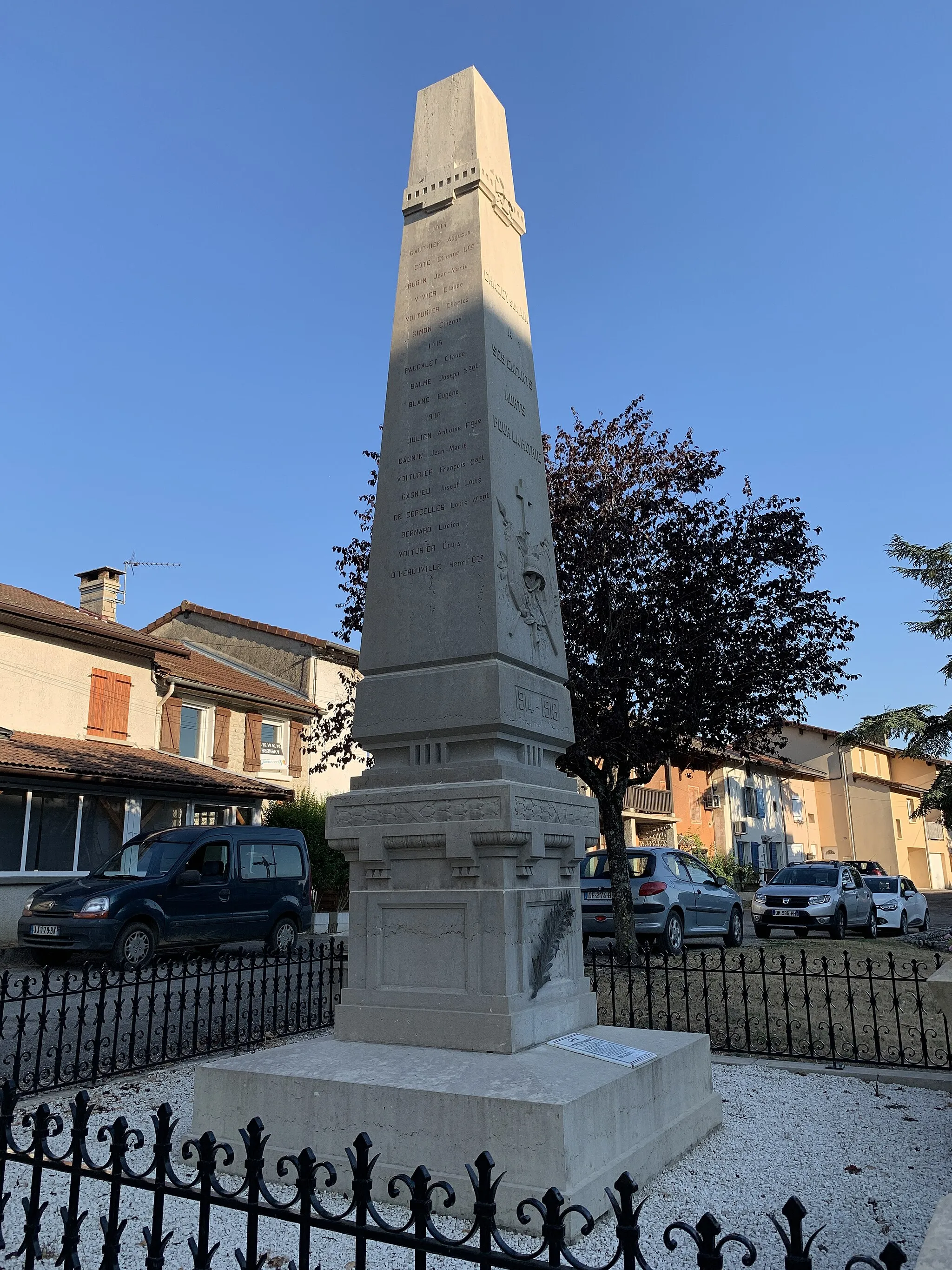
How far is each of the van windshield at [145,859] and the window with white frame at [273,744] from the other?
12.3 m

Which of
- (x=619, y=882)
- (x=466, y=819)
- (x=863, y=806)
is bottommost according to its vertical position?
(x=619, y=882)

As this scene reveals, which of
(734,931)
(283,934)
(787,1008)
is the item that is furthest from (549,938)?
(283,934)

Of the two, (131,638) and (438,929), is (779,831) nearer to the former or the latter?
(131,638)

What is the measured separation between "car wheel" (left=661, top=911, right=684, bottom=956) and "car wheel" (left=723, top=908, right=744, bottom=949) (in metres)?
1.65

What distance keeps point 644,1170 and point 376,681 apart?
9.55 ft

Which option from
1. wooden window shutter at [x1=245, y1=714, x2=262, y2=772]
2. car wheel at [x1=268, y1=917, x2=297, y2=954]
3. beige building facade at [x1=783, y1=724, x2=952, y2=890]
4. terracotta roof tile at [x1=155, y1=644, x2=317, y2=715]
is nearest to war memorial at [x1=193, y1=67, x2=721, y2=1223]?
car wheel at [x1=268, y1=917, x2=297, y2=954]

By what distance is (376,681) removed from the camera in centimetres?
571

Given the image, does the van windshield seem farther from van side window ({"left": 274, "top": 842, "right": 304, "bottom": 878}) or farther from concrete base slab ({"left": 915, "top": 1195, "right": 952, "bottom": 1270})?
concrete base slab ({"left": 915, "top": 1195, "right": 952, "bottom": 1270})

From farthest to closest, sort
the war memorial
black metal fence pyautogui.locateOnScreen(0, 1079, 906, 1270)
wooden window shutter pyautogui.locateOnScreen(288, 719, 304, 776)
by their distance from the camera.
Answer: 1. wooden window shutter pyautogui.locateOnScreen(288, 719, 304, 776)
2. the war memorial
3. black metal fence pyautogui.locateOnScreen(0, 1079, 906, 1270)

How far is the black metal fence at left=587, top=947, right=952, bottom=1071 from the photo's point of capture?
7.20m

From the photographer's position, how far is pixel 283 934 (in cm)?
1628

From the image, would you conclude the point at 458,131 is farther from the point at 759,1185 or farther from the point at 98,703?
the point at 98,703

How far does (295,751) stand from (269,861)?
40.3 feet

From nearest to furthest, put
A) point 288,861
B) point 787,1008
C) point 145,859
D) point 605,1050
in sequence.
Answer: point 605,1050
point 787,1008
point 145,859
point 288,861
